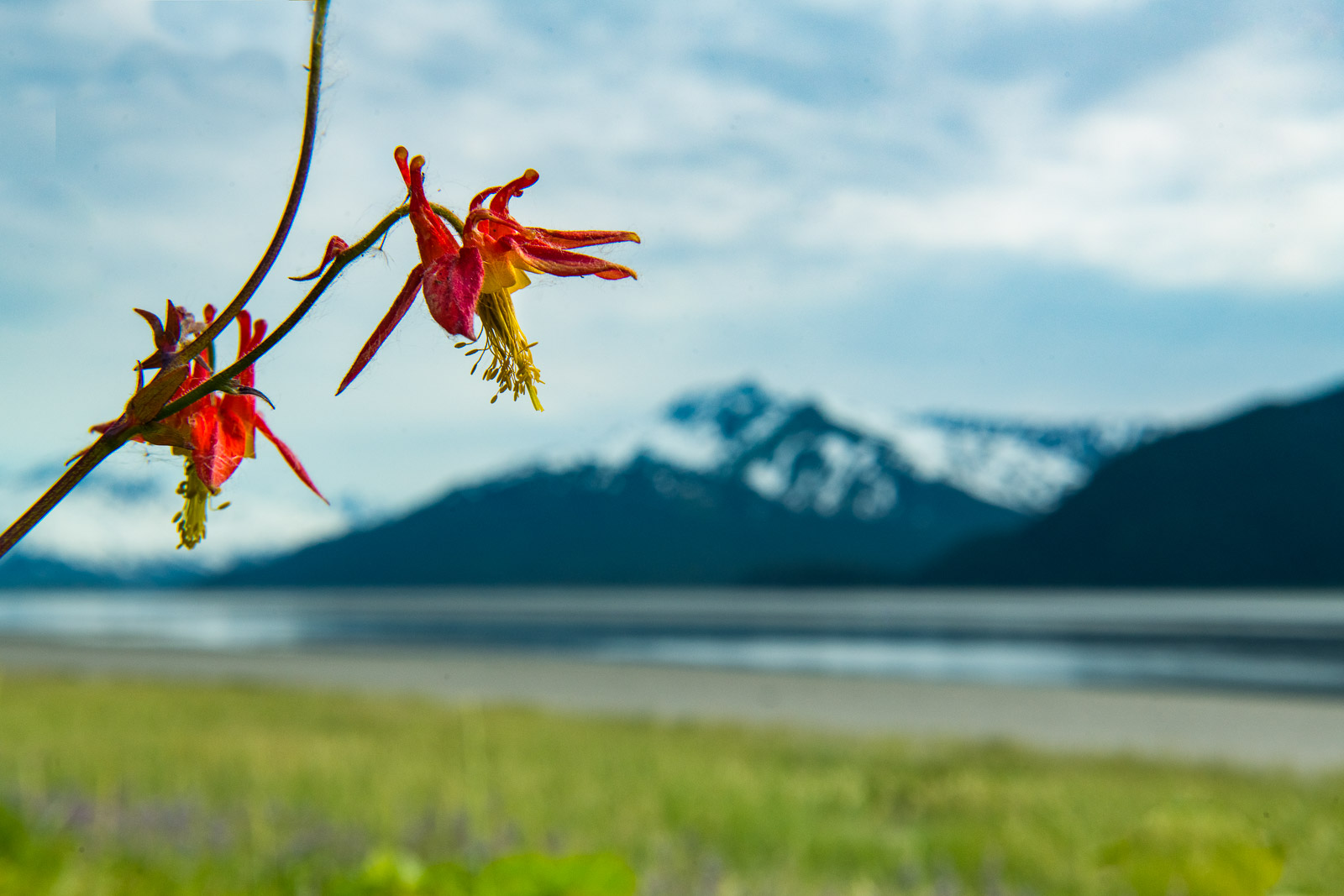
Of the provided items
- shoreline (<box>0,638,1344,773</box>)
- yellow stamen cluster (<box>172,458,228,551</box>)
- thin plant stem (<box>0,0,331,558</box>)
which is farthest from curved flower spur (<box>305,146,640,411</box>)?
shoreline (<box>0,638,1344,773</box>)

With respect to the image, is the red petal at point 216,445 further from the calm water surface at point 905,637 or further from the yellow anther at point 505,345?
the calm water surface at point 905,637

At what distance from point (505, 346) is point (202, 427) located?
228 mm

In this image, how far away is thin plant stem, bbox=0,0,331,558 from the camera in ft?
1.80

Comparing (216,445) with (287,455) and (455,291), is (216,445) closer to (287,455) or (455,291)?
(287,455)

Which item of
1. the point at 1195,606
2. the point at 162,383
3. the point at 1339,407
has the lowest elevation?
the point at 1195,606

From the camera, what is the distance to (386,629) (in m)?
A: 65.1

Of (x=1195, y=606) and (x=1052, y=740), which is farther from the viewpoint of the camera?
(x=1195, y=606)

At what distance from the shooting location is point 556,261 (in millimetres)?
786

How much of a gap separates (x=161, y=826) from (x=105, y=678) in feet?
74.9

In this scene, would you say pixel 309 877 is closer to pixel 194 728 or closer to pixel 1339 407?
pixel 194 728

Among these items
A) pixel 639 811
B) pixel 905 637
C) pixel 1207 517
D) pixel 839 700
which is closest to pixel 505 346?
pixel 639 811

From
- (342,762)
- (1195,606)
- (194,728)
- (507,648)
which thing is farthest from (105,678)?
(1195,606)

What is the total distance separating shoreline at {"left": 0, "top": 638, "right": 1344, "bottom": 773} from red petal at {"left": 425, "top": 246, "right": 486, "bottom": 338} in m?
13.0

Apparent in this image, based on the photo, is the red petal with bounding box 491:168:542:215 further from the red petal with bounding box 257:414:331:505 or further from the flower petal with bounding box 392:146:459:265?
the red petal with bounding box 257:414:331:505
